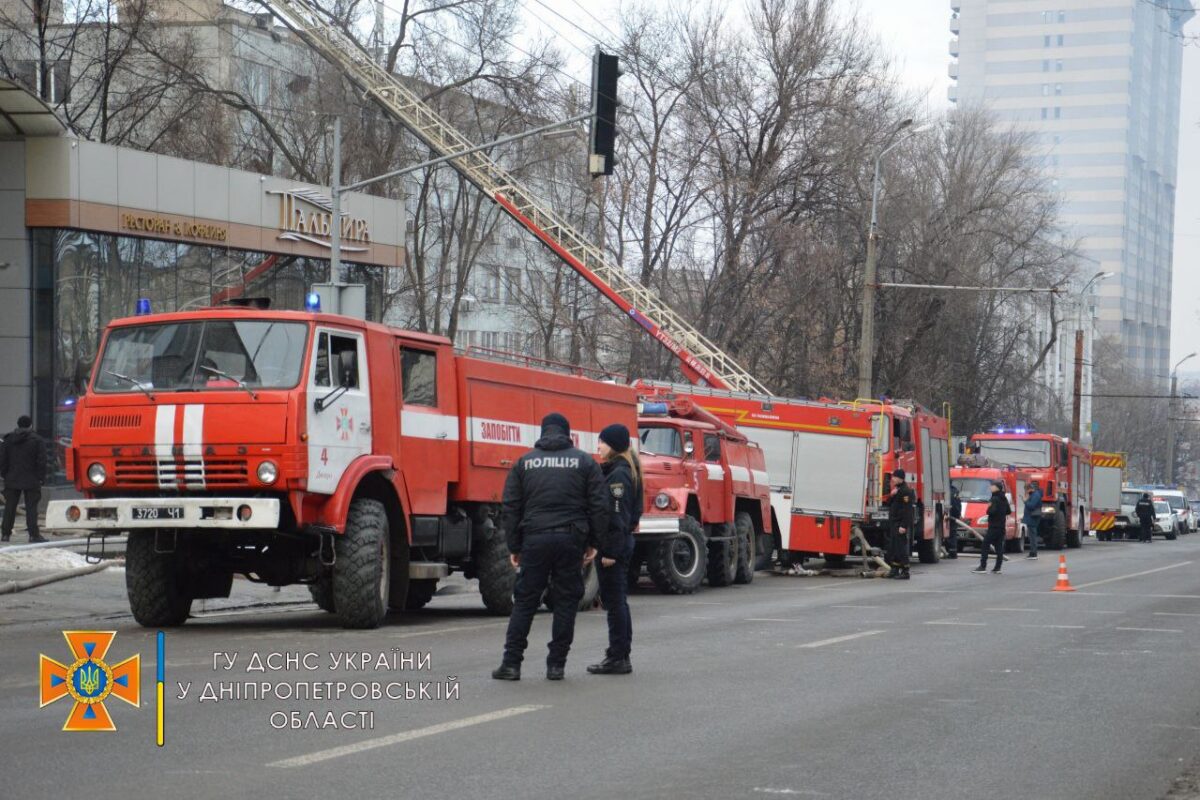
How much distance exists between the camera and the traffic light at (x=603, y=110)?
22047 mm

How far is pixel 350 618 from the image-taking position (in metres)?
14.6

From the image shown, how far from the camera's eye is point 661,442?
2280 cm

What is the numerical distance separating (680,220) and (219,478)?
3151 cm

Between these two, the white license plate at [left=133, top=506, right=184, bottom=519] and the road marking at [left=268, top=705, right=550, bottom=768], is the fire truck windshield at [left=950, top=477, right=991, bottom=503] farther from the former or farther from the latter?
the road marking at [left=268, top=705, right=550, bottom=768]

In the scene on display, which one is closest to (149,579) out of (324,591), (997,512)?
(324,591)

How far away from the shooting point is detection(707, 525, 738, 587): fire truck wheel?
23.5 metres

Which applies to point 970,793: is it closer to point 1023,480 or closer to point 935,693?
point 935,693

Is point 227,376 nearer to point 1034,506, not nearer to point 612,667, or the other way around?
point 612,667

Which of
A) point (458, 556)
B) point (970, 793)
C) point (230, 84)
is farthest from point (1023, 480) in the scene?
point (970, 793)

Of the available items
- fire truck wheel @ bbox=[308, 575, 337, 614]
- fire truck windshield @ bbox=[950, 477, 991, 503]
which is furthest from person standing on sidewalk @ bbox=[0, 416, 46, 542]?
fire truck windshield @ bbox=[950, 477, 991, 503]

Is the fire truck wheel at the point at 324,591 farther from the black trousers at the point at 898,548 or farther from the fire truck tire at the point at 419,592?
the black trousers at the point at 898,548

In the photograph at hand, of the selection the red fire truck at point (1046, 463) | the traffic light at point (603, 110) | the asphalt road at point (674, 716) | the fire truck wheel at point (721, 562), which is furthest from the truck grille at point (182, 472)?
the red fire truck at point (1046, 463)

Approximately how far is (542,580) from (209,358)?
5.10m

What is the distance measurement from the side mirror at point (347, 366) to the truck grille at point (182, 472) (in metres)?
1.34
